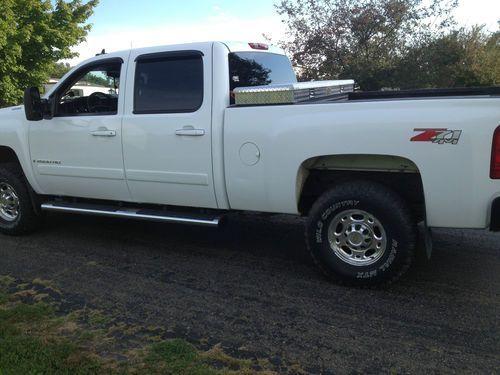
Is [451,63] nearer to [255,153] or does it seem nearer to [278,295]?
[255,153]

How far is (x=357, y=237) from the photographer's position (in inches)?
160

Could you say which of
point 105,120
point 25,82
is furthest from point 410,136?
point 25,82

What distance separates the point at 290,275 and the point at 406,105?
1802 mm

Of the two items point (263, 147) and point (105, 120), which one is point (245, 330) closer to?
point (263, 147)

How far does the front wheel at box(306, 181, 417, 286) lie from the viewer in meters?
3.89

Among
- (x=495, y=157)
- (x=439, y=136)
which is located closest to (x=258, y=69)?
(x=439, y=136)

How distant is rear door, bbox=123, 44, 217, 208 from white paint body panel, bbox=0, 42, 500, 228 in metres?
0.01

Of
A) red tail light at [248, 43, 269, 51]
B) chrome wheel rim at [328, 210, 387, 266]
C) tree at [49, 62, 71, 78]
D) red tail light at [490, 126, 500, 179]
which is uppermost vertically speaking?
tree at [49, 62, 71, 78]

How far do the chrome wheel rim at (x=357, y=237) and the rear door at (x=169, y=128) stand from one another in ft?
3.88

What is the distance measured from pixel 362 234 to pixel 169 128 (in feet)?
6.45

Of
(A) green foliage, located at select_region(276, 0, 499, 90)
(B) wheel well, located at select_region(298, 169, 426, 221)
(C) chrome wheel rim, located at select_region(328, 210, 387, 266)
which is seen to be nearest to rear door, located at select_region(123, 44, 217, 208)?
(B) wheel well, located at select_region(298, 169, 426, 221)

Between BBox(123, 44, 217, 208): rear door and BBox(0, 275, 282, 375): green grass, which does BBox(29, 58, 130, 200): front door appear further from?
BBox(0, 275, 282, 375): green grass

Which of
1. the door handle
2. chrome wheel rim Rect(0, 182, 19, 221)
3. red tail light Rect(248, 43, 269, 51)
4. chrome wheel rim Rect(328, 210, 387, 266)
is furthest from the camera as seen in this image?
chrome wheel rim Rect(0, 182, 19, 221)

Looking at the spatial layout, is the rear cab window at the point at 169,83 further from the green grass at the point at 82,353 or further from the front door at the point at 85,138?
the green grass at the point at 82,353
